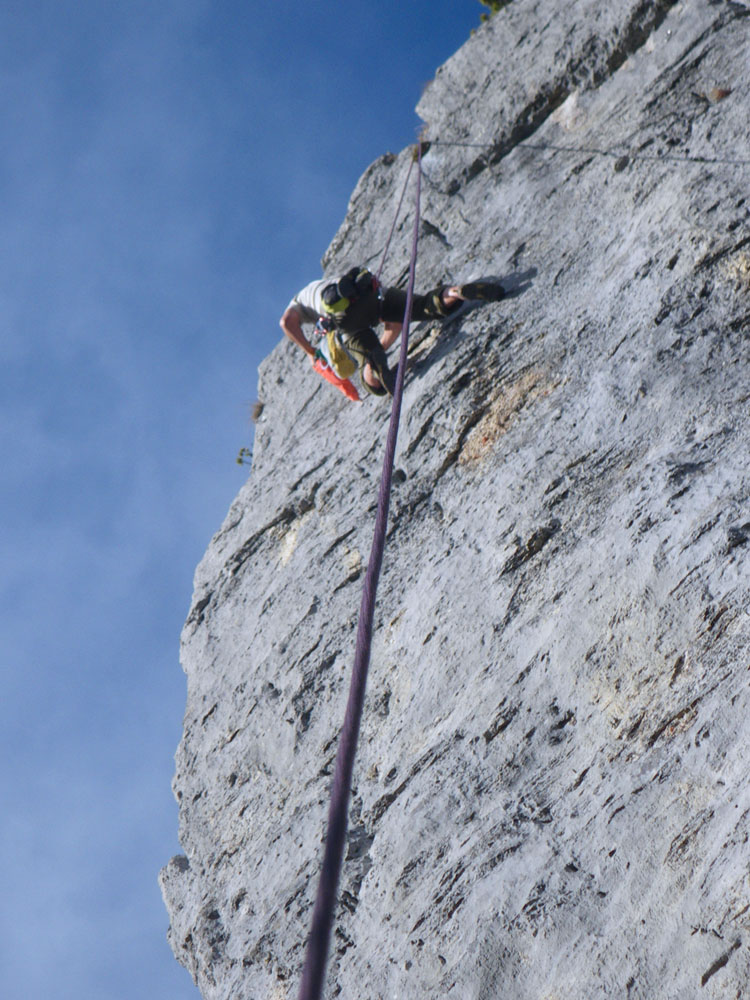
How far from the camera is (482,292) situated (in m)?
8.00

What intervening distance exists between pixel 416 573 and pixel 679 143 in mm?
4195

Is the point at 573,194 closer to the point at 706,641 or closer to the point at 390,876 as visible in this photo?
the point at 706,641

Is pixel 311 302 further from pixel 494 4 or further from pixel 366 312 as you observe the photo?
pixel 494 4

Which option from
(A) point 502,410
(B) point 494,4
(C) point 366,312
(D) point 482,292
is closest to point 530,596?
(A) point 502,410

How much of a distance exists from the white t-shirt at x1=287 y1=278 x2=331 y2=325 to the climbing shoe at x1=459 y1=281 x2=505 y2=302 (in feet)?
4.19

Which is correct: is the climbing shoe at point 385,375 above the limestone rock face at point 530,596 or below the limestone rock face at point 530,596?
above

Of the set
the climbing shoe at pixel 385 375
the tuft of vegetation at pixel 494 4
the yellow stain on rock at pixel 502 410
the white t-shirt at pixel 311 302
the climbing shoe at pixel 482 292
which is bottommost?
the yellow stain on rock at pixel 502 410

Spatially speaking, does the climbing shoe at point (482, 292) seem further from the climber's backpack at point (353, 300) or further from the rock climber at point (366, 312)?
the climber's backpack at point (353, 300)

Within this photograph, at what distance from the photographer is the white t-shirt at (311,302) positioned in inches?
336

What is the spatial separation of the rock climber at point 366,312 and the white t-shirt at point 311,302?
1 cm

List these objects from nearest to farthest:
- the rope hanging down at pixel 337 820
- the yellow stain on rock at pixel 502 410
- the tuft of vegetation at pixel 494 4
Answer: the rope hanging down at pixel 337 820 → the yellow stain on rock at pixel 502 410 → the tuft of vegetation at pixel 494 4

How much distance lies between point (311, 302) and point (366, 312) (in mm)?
752

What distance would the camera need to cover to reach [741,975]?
13.0 ft

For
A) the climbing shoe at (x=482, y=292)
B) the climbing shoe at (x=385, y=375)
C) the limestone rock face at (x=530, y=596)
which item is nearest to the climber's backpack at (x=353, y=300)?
the climbing shoe at (x=385, y=375)
